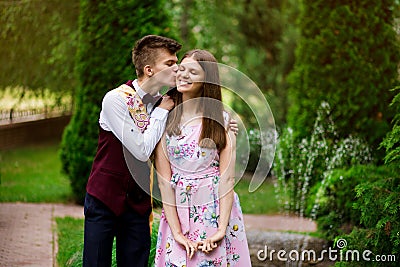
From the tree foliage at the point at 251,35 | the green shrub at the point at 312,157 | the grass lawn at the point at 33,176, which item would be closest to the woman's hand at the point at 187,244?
the green shrub at the point at 312,157

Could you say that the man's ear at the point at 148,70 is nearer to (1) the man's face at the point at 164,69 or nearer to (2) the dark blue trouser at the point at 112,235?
(1) the man's face at the point at 164,69

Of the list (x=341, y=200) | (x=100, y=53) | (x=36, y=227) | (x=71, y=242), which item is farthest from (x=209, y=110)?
(x=100, y=53)

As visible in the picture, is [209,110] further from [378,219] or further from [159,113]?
[378,219]

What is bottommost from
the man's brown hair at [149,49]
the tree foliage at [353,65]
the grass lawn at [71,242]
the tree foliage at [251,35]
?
the grass lawn at [71,242]

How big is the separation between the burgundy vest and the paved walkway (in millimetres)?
2235

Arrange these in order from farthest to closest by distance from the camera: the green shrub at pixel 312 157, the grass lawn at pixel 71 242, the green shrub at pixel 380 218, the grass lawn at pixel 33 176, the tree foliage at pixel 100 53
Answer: the grass lawn at pixel 33 176, the tree foliage at pixel 100 53, the green shrub at pixel 312 157, the grass lawn at pixel 71 242, the green shrub at pixel 380 218

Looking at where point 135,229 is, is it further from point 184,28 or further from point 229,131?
point 184,28

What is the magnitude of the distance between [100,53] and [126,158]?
180 inches

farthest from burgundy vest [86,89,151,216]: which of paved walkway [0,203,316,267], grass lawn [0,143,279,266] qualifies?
paved walkway [0,203,316,267]

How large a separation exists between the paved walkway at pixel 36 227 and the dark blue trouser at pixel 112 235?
6.71 ft

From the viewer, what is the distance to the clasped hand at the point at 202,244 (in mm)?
3357

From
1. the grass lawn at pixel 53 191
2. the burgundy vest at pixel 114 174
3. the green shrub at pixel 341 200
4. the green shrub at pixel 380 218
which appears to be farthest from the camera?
the green shrub at pixel 341 200

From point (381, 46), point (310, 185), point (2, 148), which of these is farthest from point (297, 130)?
point (2, 148)

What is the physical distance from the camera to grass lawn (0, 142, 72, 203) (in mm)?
8922
